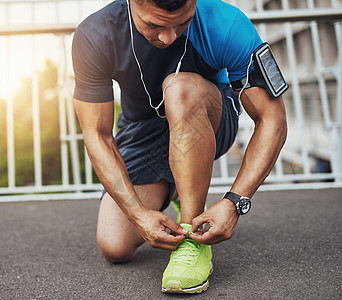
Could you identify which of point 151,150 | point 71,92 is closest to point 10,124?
point 71,92

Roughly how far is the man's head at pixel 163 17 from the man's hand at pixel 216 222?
0.52 m

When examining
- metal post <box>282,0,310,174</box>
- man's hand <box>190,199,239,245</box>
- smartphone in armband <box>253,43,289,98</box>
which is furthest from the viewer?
metal post <box>282,0,310,174</box>

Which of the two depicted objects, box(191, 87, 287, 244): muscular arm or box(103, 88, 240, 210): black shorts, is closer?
box(191, 87, 287, 244): muscular arm

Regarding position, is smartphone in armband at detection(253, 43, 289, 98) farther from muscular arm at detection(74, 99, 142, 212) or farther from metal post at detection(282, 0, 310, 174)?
metal post at detection(282, 0, 310, 174)

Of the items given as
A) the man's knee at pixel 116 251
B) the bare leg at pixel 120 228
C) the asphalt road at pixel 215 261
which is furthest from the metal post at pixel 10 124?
the man's knee at pixel 116 251

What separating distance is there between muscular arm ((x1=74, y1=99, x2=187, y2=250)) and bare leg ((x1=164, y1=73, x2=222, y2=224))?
11 centimetres

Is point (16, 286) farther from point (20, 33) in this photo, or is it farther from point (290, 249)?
point (20, 33)

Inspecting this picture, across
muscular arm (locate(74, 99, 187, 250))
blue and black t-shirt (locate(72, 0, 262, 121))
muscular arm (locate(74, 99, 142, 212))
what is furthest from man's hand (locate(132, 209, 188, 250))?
blue and black t-shirt (locate(72, 0, 262, 121))

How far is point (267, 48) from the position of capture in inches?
54.4

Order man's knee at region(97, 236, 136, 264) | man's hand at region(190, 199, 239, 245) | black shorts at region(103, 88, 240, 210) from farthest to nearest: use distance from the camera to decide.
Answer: black shorts at region(103, 88, 240, 210) → man's knee at region(97, 236, 136, 264) → man's hand at region(190, 199, 239, 245)

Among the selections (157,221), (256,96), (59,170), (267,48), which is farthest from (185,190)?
(59,170)

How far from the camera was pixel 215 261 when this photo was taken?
5.16ft

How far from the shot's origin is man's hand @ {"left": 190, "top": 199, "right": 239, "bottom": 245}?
1.25m

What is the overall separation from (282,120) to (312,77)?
66.4 feet
